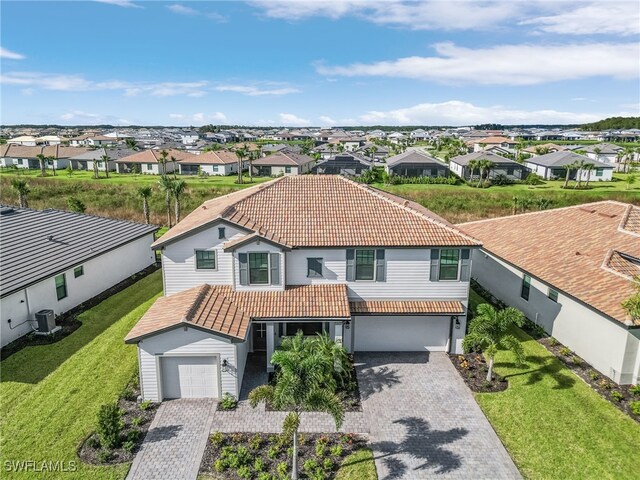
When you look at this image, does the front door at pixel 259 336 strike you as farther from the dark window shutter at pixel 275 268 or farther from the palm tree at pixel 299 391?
the palm tree at pixel 299 391

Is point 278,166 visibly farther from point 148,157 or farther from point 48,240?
point 48,240

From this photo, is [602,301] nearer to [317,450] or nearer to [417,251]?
[417,251]

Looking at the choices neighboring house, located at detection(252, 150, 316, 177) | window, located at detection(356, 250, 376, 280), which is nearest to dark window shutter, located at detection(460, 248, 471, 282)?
window, located at detection(356, 250, 376, 280)

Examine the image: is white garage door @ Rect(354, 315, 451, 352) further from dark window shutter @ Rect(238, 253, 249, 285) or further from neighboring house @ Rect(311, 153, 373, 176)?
neighboring house @ Rect(311, 153, 373, 176)

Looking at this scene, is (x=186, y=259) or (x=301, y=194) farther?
(x=301, y=194)

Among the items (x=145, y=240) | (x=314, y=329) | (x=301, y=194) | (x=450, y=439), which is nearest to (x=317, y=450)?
(x=450, y=439)

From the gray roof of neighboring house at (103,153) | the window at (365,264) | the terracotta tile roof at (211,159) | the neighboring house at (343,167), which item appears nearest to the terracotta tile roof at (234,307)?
the window at (365,264)
